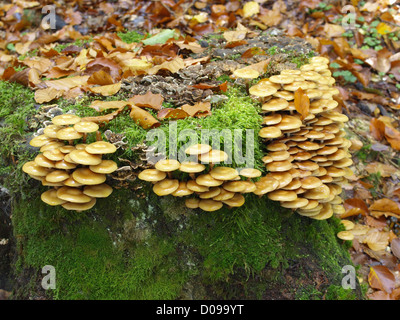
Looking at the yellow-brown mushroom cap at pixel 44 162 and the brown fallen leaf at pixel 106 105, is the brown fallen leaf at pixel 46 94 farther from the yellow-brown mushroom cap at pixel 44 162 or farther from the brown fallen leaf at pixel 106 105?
the yellow-brown mushroom cap at pixel 44 162

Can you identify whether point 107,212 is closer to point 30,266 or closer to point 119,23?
point 30,266

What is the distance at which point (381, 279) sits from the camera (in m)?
4.23

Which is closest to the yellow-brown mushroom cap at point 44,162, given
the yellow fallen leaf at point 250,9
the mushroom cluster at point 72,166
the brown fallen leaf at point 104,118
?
the mushroom cluster at point 72,166

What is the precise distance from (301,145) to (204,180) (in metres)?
1.28

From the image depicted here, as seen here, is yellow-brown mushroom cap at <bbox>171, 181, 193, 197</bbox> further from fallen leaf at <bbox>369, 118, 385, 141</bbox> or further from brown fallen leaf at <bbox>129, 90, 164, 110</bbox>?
fallen leaf at <bbox>369, 118, 385, 141</bbox>

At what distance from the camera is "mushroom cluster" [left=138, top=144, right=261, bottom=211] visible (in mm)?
2828

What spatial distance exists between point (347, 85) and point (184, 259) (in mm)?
5396

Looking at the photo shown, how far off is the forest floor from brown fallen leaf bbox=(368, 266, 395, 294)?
0.01 m

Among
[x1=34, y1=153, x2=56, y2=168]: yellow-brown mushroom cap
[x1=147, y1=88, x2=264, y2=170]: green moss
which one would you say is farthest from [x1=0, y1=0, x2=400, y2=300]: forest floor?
[x1=34, y1=153, x2=56, y2=168]: yellow-brown mushroom cap

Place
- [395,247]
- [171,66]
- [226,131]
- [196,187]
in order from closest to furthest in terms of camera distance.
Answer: [196,187] → [226,131] → [171,66] → [395,247]

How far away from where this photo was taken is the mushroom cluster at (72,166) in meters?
2.79

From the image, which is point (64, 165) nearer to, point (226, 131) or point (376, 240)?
point (226, 131)

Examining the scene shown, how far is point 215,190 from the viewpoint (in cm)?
298

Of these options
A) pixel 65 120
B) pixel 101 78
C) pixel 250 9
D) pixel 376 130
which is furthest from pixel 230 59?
pixel 250 9
